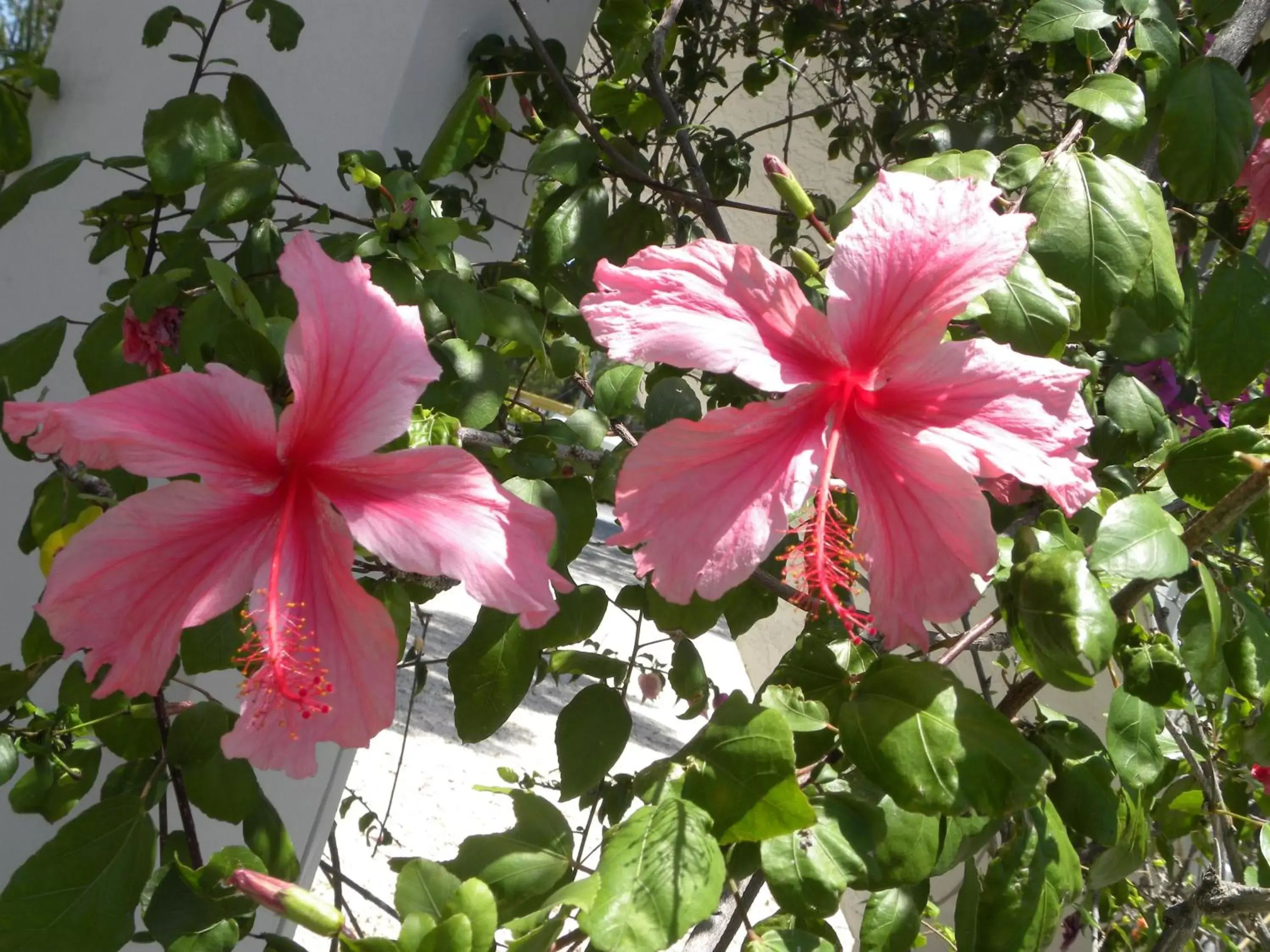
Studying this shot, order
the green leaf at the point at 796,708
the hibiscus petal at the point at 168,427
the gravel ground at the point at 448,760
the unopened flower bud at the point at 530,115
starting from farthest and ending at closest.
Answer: the gravel ground at the point at 448,760, the unopened flower bud at the point at 530,115, the green leaf at the point at 796,708, the hibiscus petal at the point at 168,427

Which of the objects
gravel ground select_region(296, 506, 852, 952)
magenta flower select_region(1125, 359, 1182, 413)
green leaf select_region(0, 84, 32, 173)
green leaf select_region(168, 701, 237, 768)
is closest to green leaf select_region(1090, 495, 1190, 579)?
green leaf select_region(168, 701, 237, 768)

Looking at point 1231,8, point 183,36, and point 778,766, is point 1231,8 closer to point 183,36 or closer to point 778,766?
point 778,766

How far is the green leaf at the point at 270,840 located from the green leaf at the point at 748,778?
457mm

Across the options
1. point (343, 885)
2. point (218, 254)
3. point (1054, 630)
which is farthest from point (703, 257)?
point (343, 885)

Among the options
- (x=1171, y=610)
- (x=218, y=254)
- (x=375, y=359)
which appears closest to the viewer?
(x=375, y=359)

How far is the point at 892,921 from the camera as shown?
30.2 inches

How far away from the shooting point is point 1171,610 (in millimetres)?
2135

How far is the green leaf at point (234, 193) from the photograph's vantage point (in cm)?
92

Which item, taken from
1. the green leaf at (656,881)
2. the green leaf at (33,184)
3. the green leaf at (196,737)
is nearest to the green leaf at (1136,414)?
the green leaf at (656,881)

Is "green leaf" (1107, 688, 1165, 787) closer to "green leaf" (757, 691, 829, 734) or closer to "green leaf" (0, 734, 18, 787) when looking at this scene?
"green leaf" (757, 691, 829, 734)

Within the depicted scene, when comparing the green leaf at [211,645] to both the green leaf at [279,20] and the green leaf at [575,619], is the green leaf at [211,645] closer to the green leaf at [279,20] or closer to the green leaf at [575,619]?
the green leaf at [575,619]

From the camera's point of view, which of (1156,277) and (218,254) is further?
(218,254)

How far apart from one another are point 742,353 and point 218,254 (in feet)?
3.58

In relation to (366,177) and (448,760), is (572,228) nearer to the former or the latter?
(366,177)
